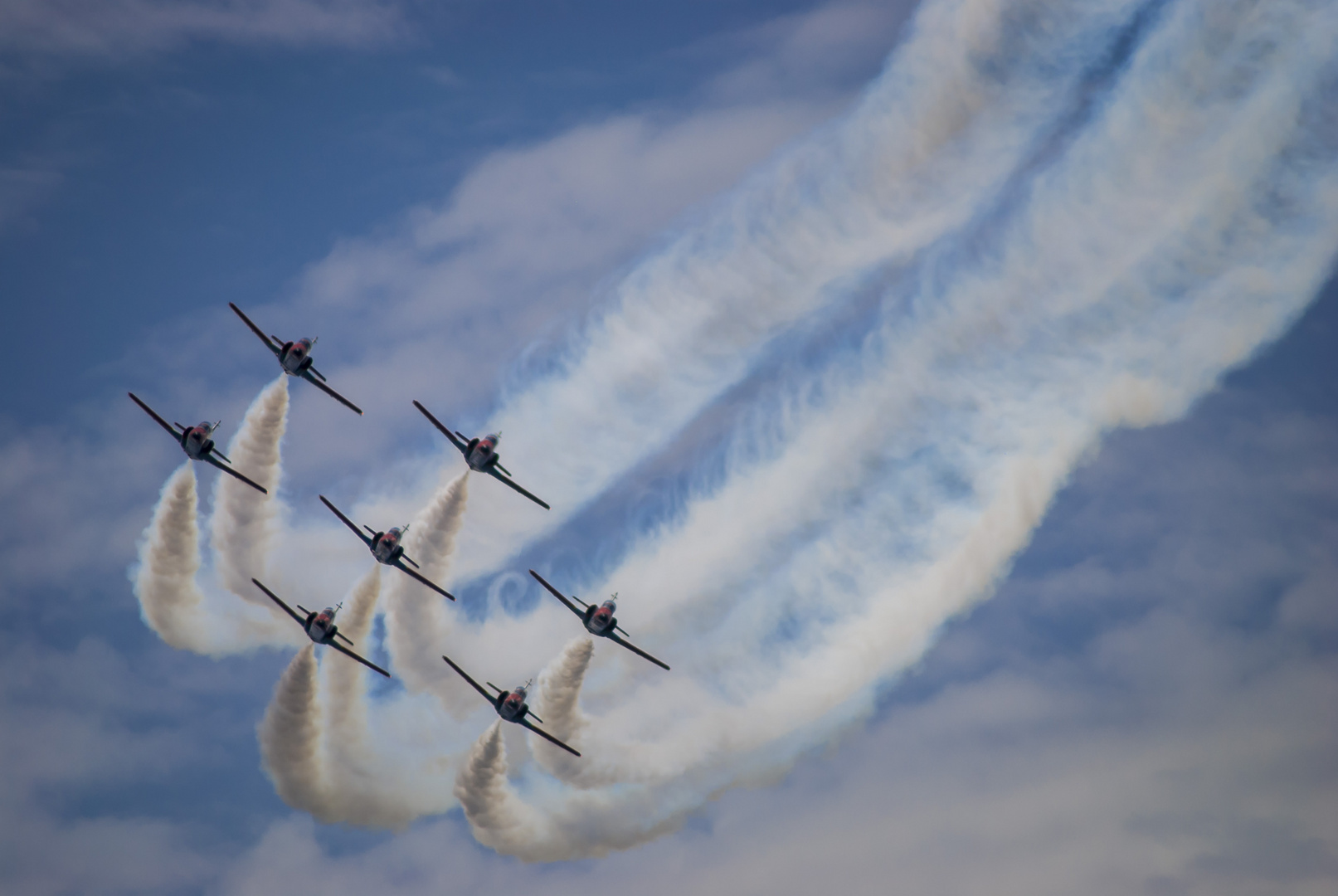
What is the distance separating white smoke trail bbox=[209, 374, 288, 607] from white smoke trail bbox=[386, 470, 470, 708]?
750 centimetres

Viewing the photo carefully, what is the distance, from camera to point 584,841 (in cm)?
7356

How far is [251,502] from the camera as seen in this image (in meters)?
69.5

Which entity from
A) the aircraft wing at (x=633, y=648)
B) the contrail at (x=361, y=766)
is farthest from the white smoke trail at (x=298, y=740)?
the aircraft wing at (x=633, y=648)

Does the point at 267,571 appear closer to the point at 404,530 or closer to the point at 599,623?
the point at 404,530

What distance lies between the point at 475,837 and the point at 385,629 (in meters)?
14.2

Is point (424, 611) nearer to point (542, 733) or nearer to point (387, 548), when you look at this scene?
point (387, 548)

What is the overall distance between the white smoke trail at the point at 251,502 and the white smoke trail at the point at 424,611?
750 centimetres

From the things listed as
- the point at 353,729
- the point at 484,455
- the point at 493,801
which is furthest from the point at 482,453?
the point at 493,801

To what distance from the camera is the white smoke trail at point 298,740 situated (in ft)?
234

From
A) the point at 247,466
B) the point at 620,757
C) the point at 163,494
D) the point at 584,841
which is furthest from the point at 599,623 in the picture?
the point at 163,494

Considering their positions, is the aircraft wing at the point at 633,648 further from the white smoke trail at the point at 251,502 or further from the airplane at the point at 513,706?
the white smoke trail at the point at 251,502

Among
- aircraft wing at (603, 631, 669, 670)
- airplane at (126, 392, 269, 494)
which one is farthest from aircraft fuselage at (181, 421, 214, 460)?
aircraft wing at (603, 631, 669, 670)

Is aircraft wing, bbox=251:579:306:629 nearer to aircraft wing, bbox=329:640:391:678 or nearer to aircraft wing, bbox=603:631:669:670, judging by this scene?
aircraft wing, bbox=329:640:391:678

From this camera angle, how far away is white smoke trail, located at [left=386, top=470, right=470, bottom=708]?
223 feet
